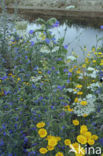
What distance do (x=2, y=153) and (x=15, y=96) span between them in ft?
1.76

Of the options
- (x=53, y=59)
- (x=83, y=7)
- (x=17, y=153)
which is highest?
(x=83, y=7)

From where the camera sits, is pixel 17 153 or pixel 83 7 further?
pixel 83 7

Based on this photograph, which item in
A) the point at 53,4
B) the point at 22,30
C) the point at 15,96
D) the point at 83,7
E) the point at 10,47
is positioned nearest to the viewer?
the point at 15,96

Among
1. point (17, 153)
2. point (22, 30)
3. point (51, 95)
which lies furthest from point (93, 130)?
point (22, 30)

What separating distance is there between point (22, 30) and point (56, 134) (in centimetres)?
351

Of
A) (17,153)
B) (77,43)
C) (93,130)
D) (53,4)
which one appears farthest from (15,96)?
(53,4)

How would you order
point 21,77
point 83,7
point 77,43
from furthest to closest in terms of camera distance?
point 83,7, point 77,43, point 21,77

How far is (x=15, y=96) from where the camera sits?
1754 mm

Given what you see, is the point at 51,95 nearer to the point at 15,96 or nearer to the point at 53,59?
the point at 53,59

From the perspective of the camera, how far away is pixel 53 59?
4.39 ft

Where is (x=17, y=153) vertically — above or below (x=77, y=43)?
below

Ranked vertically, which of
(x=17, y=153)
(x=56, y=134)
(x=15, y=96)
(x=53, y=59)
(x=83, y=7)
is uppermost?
(x=83, y=7)

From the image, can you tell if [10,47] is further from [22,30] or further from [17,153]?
[17,153]

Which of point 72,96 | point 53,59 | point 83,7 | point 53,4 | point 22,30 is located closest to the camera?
point 53,59
